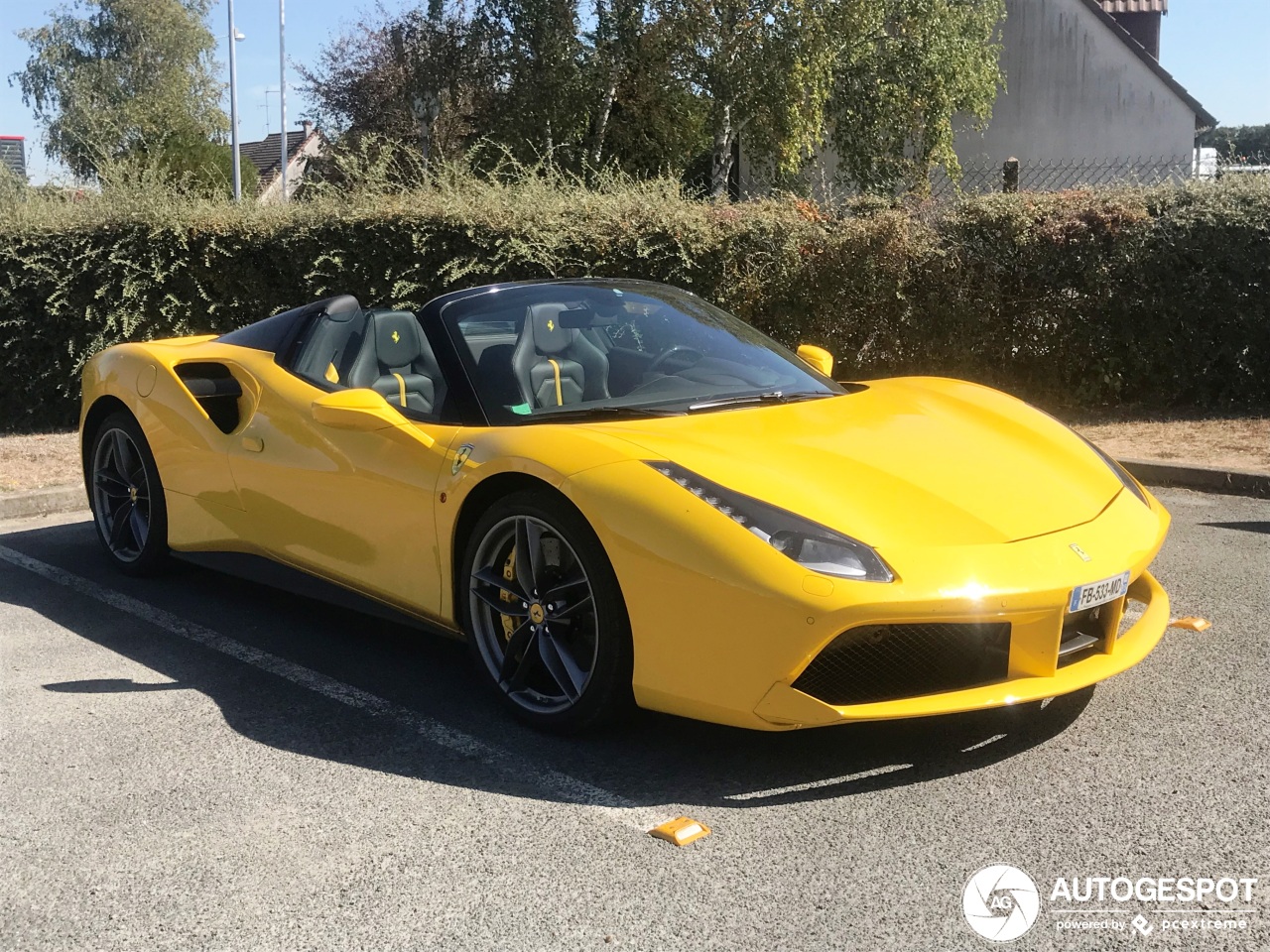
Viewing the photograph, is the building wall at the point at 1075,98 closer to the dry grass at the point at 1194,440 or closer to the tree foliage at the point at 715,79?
the tree foliage at the point at 715,79

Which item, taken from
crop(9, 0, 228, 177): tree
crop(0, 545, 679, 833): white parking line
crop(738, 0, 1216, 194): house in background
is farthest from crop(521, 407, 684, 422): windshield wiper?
crop(9, 0, 228, 177): tree

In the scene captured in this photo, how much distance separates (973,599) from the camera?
2938 mm

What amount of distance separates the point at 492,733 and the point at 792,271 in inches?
258

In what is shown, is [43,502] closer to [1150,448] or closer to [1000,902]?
[1000,902]

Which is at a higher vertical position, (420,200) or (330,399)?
(420,200)

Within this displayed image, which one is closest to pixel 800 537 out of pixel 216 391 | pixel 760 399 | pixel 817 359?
pixel 760 399

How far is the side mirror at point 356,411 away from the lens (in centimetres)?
394

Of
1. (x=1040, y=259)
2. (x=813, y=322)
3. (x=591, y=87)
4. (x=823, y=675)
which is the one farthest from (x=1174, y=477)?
(x=591, y=87)

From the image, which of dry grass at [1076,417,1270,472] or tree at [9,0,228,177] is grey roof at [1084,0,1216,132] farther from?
tree at [9,0,228,177]

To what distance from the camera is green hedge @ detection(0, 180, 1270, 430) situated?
29.7 feet

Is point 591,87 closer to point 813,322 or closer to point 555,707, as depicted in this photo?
point 813,322

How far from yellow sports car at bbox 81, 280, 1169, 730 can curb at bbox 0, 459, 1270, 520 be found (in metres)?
2.57

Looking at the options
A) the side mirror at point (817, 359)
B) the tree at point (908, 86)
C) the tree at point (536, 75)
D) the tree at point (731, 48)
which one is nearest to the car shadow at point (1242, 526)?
the side mirror at point (817, 359)

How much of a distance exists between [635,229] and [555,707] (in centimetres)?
663
